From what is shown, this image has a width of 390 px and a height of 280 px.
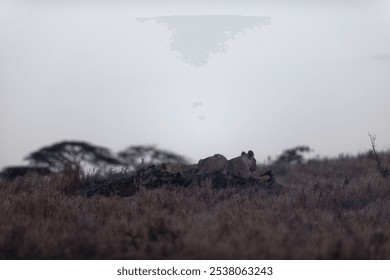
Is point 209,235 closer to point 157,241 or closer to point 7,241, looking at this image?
point 157,241

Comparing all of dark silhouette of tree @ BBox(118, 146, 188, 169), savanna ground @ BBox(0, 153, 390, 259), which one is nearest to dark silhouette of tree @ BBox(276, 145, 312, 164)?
dark silhouette of tree @ BBox(118, 146, 188, 169)

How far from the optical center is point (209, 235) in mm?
5102

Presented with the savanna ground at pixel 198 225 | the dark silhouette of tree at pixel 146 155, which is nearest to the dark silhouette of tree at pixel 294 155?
the dark silhouette of tree at pixel 146 155

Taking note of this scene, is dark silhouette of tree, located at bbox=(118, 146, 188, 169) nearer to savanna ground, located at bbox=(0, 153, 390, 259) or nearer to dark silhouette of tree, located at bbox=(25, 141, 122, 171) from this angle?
dark silhouette of tree, located at bbox=(25, 141, 122, 171)

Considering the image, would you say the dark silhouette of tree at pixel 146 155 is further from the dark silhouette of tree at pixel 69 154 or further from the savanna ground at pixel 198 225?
the savanna ground at pixel 198 225

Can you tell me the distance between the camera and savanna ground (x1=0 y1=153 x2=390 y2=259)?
4719 millimetres

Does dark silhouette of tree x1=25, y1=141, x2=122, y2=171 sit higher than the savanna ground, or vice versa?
dark silhouette of tree x1=25, y1=141, x2=122, y2=171

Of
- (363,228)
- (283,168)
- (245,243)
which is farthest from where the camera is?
(283,168)

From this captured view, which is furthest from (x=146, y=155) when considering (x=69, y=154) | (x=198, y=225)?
(x=198, y=225)

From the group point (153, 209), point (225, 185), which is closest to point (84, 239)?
point (153, 209)

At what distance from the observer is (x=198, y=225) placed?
542 centimetres

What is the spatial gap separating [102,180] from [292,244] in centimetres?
477

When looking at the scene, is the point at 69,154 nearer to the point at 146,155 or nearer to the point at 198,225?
the point at 146,155

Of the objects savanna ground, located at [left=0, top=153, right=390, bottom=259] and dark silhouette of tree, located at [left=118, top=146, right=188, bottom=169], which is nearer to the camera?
savanna ground, located at [left=0, top=153, right=390, bottom=259]
